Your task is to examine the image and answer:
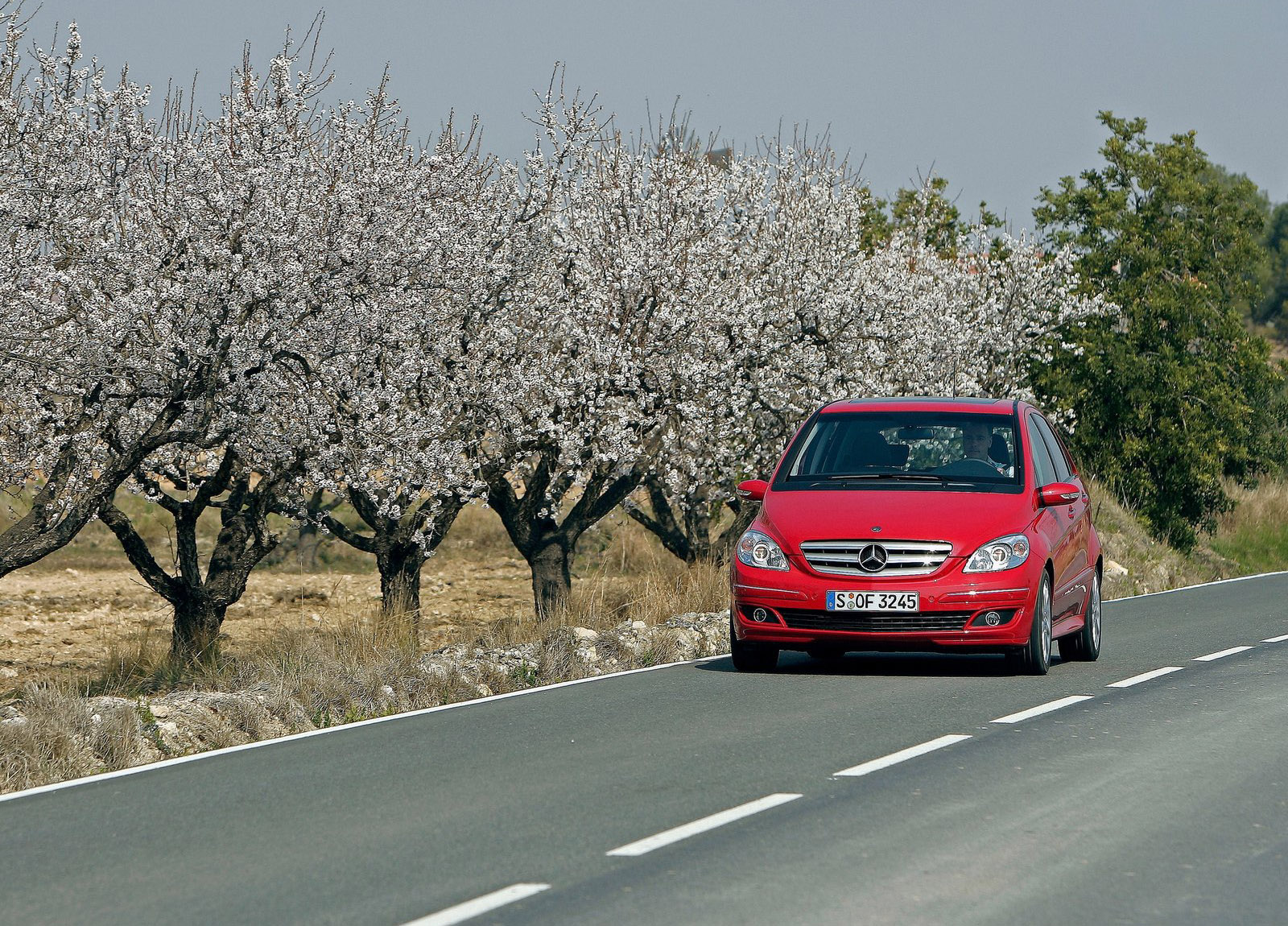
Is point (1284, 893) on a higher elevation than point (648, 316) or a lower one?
lower

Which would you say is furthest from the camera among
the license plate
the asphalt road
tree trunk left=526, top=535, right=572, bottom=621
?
tree trunk left=526, top=535, right=572, bottom=621

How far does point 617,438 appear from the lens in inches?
770

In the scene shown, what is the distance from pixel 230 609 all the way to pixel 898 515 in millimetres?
20433

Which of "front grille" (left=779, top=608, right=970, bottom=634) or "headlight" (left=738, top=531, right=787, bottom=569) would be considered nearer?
"front grille" (left=779, top=608, right=970, bottom=634)

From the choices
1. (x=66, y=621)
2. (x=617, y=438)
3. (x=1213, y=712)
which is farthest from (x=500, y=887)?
(x=66, y=621)

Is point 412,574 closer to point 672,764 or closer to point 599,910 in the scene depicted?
point 672,764

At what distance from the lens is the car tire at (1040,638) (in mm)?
12297

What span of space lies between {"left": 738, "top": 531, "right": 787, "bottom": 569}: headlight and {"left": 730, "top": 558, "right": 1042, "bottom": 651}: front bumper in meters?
0.06

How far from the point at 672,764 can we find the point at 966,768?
1409 millimetres

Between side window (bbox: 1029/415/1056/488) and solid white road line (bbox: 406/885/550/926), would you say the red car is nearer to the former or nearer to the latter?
side window (bbox: 1029/415/1056/488)

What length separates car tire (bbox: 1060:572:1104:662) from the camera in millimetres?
13859

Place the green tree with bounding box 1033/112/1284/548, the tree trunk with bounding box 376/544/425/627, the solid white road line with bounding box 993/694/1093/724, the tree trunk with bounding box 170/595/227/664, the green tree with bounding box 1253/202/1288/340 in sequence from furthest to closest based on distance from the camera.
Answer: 1. the green tree with bounding box 1253/202/1288/340
2. the green tree with bounding box 1033/112/1284/548
3. the tree trunk with bounding box 376/544/425/627
4. the tree trunk with bounding box 170/595/227/664
5. the solid white road line with bounding box 993/694/1093/724

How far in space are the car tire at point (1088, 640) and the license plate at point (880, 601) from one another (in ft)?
7.45

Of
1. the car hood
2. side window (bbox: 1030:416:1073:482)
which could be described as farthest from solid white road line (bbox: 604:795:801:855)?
side window (bbox: 1030:416:1073:482)
